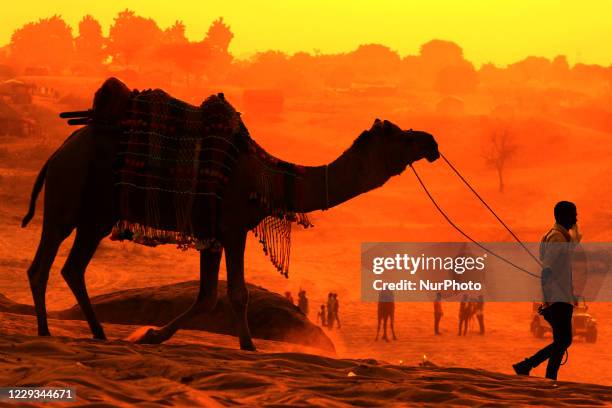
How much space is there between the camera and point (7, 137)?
6303cm

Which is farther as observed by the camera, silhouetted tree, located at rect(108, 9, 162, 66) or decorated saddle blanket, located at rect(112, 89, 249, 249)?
silhouetted tree, located at rect(108, 9, 162, 66)

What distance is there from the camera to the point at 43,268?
32.8 feet

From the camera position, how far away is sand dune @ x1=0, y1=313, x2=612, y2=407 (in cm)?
685

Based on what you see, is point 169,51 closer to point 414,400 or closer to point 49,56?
point 49,56

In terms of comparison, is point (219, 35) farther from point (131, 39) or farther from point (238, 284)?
point (238, 284)

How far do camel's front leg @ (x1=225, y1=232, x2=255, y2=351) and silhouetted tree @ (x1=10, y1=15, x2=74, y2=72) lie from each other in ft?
510

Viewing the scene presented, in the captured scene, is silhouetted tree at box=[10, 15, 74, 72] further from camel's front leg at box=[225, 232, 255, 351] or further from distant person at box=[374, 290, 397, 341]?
camel's front leg at box=[225, 232, 255, 351]

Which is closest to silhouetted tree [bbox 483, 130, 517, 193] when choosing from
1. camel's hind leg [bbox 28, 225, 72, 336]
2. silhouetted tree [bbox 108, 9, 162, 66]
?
camel's hind leg [bbox 28, 225, 72, 336]

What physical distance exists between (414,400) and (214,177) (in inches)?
138

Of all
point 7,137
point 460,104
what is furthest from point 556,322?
point 460,104

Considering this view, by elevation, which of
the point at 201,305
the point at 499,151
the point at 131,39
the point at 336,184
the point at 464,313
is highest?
the point at 131,39

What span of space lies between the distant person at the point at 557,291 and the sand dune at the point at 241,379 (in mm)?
841

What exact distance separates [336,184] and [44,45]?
164595 mm

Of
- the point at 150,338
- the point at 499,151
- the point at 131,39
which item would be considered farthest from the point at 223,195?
the point at 131,39
